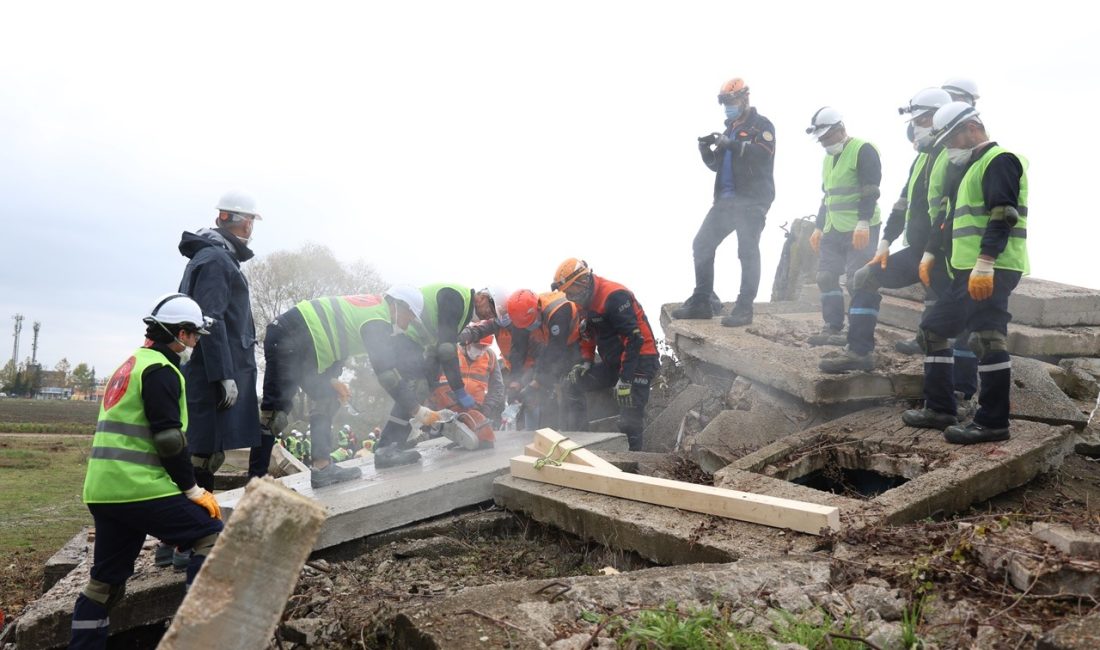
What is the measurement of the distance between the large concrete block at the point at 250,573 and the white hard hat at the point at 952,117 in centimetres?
467

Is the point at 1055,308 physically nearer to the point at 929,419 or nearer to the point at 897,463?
the point at 929,419

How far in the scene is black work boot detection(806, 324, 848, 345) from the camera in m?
6.93

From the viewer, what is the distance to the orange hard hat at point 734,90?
7.71 meters

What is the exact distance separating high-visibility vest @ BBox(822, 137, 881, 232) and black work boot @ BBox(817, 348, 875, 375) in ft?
5.49

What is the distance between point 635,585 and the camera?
123 inches

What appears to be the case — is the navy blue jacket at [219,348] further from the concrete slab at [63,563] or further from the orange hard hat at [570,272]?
the orange hard hat at [570,272]

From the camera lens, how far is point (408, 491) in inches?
207

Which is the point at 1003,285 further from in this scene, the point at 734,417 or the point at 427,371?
the point at 427,371

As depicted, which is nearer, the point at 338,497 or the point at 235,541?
the point at 235,541

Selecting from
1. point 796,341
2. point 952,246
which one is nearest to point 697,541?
point 952,246

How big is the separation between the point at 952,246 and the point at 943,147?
0.85 m

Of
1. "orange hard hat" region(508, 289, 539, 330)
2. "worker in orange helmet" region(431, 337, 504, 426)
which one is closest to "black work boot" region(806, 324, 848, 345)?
"orange hard hat" region(508, 289, 539, 330)

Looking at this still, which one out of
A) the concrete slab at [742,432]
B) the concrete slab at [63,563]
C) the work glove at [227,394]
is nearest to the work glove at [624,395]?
the concrete slab at [742,432]

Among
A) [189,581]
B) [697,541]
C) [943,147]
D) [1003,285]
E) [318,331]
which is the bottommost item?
[189,581]
